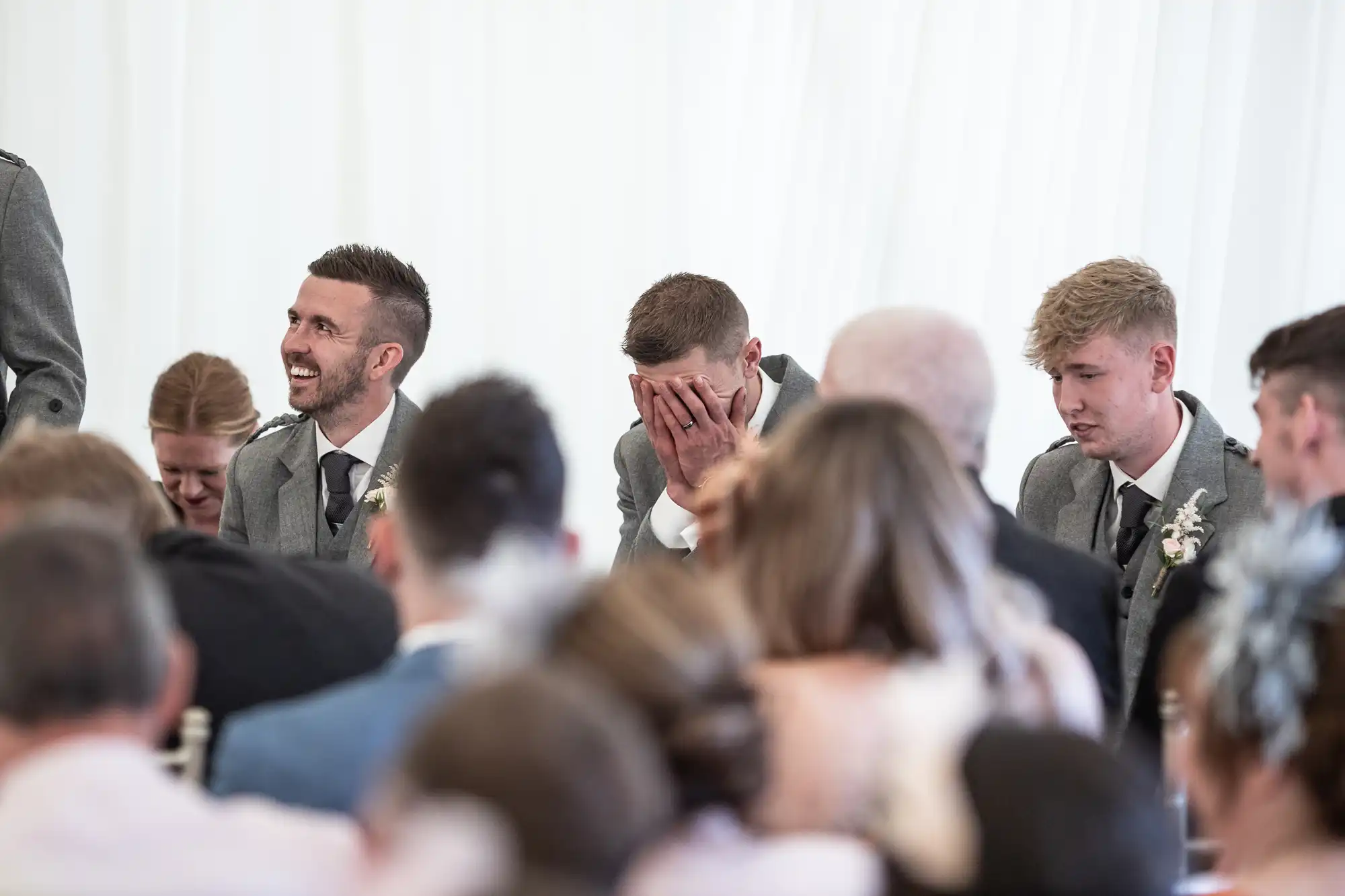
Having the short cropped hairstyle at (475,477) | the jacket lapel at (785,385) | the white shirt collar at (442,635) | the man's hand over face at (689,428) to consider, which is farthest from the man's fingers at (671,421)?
the white shirt collar at (442,635)

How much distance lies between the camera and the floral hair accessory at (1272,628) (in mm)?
1407

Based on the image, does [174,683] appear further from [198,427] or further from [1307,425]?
[198,427]

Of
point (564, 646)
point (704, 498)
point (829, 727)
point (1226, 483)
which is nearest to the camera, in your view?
point (564, 646)

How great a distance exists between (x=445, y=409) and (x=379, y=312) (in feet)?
7.53

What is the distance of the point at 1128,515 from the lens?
341 cm

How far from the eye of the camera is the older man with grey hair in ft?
7.54

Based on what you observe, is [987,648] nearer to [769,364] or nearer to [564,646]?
[564,646]

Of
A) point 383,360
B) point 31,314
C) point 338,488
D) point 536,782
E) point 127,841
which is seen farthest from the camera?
point 383,360

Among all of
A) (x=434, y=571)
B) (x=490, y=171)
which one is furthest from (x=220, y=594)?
(x=490, y=171)

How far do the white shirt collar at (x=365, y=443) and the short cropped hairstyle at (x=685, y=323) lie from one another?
1.95 ft

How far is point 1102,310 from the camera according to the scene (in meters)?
3.48

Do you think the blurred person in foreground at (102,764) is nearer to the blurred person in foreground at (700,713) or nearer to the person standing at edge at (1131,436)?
the blurred person in foreground at (700,713)

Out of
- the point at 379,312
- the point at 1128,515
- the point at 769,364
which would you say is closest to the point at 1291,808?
the point at 1128,515

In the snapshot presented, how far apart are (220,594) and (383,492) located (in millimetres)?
1535
